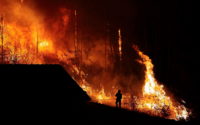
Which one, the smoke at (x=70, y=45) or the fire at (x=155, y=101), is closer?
the fire at (x=155, y=101)

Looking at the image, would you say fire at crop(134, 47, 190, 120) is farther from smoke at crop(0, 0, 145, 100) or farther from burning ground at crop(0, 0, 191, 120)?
smoke at crop(0, 0, 145, 100)

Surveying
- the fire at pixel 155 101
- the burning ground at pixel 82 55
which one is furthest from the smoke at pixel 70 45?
the fire at pixel 155 101

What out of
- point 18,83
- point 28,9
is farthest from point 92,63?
point 18,83

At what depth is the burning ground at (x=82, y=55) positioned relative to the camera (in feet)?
121

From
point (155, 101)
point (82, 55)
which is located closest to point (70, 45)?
point (82, 55)

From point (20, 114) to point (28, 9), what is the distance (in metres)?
28.8

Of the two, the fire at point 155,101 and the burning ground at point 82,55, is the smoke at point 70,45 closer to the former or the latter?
the burning ground at point 82,55

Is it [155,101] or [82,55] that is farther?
[82,55]

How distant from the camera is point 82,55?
42.2 metres

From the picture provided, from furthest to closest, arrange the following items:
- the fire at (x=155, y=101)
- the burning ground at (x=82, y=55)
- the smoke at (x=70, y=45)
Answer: the smoke at (x=70, y=45), the burning ground at (x=82, y=55), the fire at (x=155, y=101)

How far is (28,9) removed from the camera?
39438 millimetres

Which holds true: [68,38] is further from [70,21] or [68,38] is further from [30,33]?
[30,33]

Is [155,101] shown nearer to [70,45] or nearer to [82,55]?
[82,55]

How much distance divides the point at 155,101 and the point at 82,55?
12.7 metres
